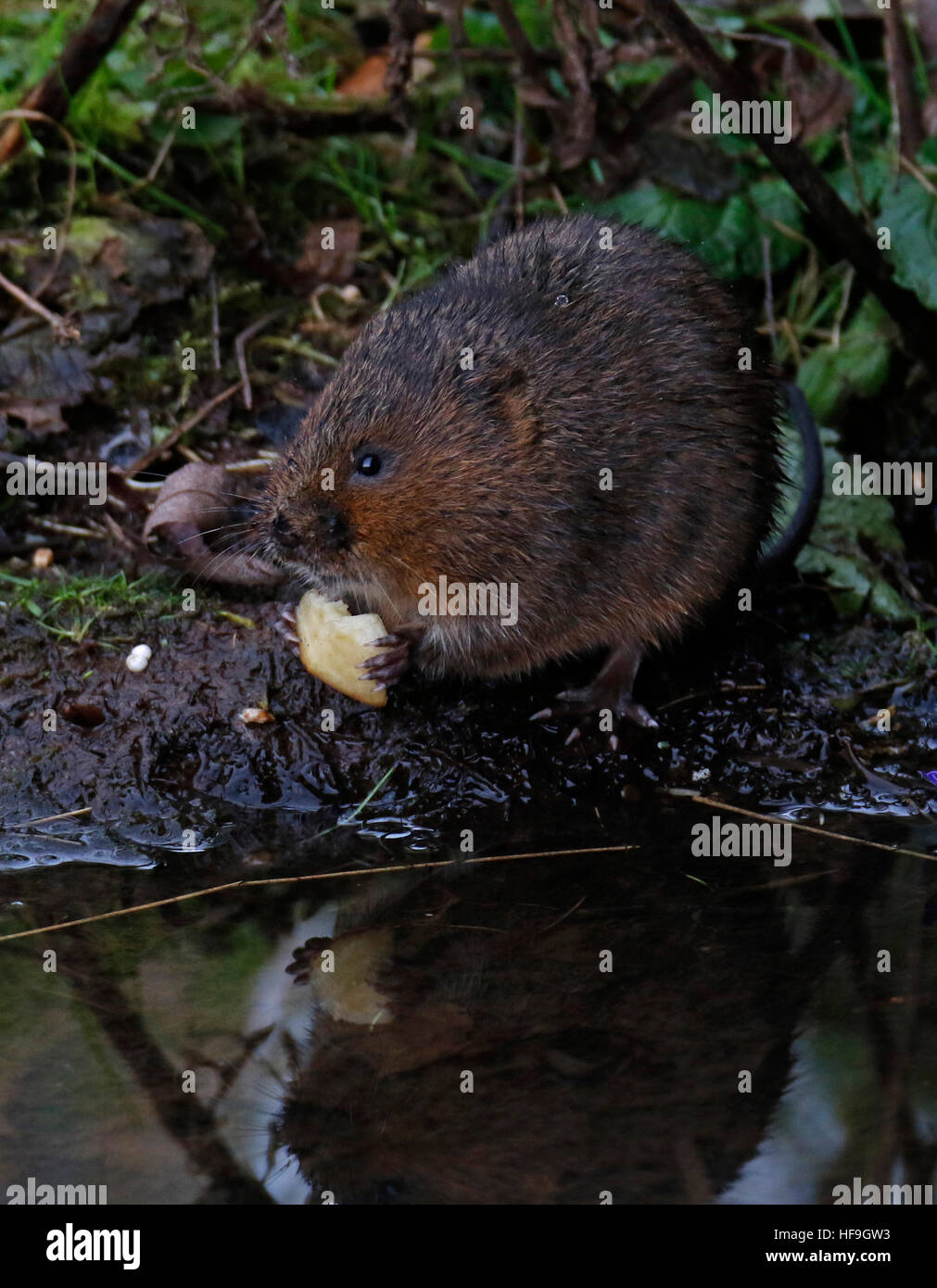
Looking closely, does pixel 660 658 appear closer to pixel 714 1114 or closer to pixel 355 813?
pixel 355 813

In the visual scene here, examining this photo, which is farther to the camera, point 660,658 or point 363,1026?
point 660,658

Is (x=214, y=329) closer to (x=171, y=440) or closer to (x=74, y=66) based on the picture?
(x=171, y=440)

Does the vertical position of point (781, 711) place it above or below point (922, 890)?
above

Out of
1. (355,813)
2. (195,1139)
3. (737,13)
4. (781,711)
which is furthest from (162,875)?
(737,13)
